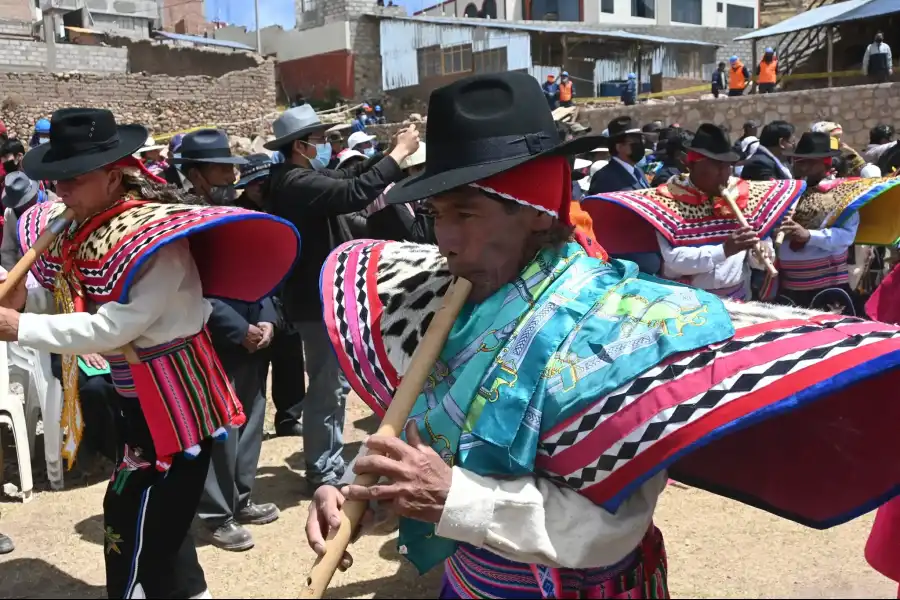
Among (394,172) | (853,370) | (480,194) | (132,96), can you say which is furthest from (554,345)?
(132,96)

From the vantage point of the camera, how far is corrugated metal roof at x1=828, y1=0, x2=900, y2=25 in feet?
71.1

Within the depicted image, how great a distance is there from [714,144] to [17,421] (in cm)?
431

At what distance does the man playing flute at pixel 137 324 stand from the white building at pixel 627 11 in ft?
139

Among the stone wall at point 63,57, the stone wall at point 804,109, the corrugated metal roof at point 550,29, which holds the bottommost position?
the stone wall at point 804,109

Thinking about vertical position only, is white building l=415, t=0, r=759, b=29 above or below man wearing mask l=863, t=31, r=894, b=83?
above

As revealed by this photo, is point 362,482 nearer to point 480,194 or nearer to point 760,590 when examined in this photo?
point 480,194

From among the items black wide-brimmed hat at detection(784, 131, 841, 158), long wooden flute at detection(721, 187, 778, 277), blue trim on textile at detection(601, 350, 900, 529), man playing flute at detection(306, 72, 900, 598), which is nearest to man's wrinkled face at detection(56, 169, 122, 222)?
man playing flute at detection(306, 72, 900, 598)

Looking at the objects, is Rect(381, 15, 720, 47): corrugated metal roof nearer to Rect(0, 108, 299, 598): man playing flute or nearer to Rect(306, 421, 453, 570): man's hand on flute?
Rect(0, 108, 299, 598): man playing flute

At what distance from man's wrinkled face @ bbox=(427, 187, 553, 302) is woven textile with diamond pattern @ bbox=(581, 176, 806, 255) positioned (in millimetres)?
3009

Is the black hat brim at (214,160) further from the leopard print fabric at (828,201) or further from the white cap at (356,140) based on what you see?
the white cap at (356,140)

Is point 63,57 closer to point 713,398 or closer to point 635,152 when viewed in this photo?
point 635,152

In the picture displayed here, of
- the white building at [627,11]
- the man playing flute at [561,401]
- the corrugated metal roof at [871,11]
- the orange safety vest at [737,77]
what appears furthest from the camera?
the white building at [627,11]

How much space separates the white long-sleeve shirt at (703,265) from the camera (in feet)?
14.8

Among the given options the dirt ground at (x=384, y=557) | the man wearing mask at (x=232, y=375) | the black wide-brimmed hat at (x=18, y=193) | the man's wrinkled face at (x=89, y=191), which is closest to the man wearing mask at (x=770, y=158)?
the dirt ground at (x=384, y=557)
